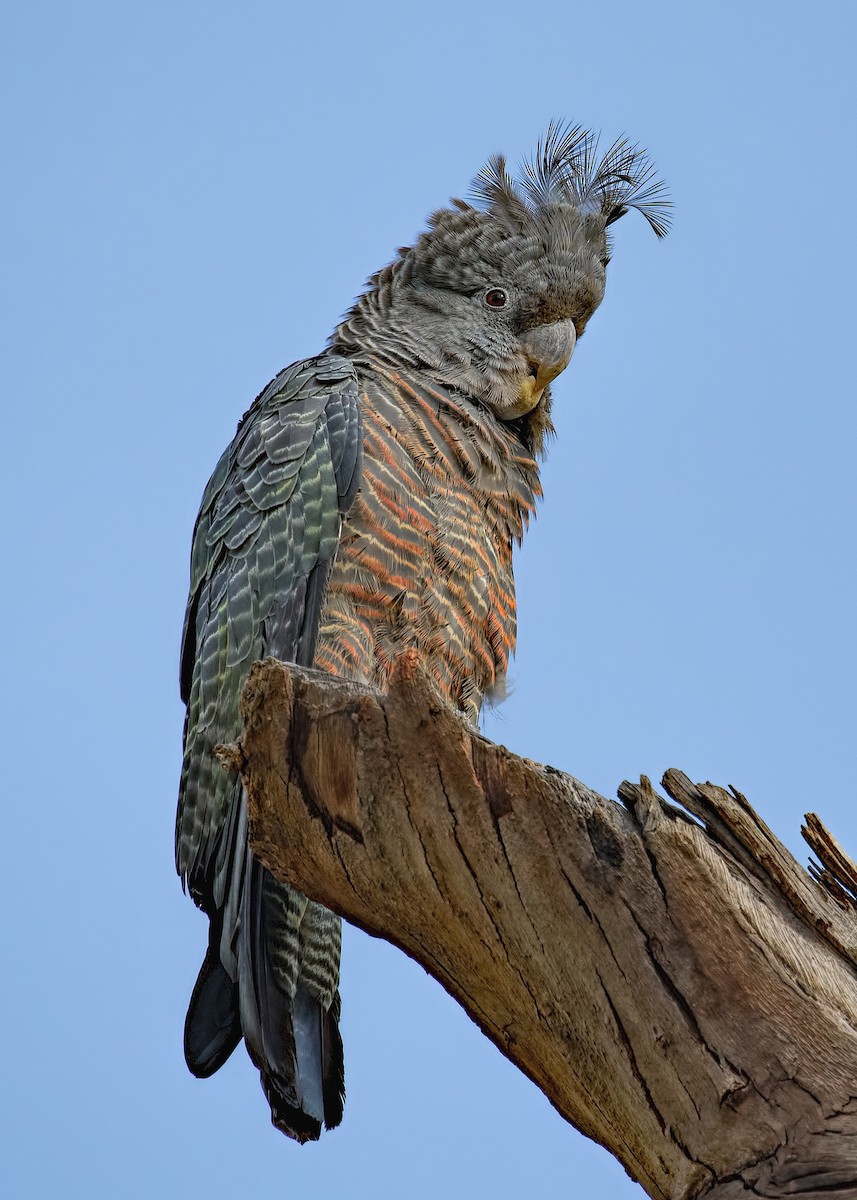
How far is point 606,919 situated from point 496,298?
4151 mm

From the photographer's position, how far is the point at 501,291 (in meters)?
6.85

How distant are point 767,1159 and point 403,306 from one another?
501cm

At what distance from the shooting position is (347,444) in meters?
5.87

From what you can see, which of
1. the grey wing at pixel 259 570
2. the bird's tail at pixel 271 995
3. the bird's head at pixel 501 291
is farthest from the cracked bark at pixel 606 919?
the bird's head at pixel 501 291

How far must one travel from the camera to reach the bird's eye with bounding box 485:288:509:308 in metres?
6.83

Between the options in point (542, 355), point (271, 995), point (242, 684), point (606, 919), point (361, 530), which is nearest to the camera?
point (606, 919)

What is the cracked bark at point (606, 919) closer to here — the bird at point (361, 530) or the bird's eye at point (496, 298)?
the bird at point (361, 530)

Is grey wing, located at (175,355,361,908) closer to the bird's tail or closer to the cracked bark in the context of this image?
the bird's tail

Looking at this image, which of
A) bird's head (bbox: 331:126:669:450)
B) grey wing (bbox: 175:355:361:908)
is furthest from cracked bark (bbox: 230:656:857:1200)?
bird's head (bbox: 331:126:669:450)

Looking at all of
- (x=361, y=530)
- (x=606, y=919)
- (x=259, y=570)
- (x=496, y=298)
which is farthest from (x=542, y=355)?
(x=606, y=919)

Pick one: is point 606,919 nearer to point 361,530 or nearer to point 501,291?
point 361,530

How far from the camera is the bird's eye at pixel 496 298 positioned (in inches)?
269

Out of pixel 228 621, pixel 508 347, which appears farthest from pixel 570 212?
pixel 228 621

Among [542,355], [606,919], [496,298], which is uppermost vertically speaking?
[496,298]
